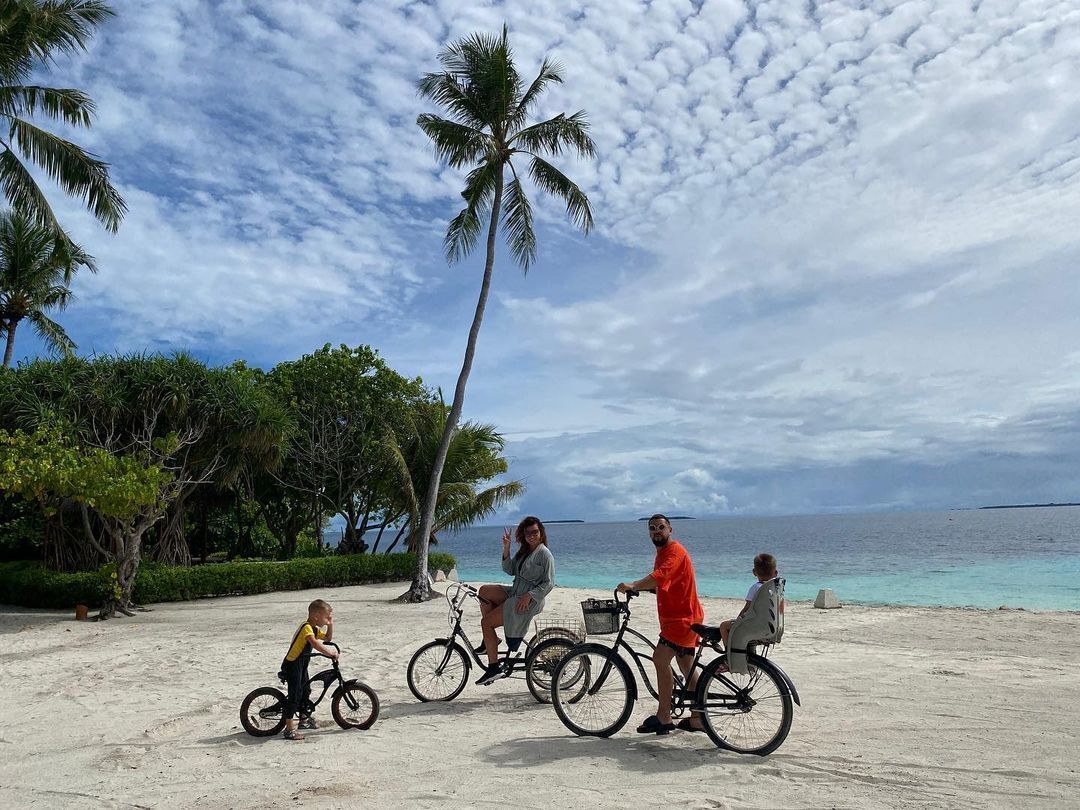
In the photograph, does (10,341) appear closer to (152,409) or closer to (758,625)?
(152,409)

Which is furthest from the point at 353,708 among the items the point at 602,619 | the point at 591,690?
the point at 602,619

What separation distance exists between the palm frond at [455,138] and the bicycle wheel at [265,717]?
1461cm

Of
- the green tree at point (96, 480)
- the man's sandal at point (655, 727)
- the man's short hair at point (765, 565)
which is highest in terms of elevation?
the green tree at point (96, 480)

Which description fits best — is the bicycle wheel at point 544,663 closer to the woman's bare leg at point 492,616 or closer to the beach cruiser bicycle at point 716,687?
the woman's bare leg at point 492,616

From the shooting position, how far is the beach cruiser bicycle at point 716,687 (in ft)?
18.2

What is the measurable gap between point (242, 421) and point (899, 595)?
2271cm

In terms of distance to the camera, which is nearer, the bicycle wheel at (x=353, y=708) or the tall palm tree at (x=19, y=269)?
the bicycle wheel at (x=353, y=708)

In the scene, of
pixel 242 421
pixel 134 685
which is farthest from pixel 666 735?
pixel 242 421

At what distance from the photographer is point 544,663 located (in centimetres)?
718

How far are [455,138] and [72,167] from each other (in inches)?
331

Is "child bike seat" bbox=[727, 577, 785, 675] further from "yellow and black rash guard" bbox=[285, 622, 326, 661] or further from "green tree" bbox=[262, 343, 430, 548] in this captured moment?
"green tree" bbox=[262, 343, 430, 548]

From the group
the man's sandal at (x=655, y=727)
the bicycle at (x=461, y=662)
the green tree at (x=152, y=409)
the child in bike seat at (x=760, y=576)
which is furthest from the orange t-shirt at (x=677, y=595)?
the green tree at (x=152, y=409)

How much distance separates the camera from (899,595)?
27.9 meters

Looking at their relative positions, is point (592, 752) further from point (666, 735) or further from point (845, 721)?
point (845, 721)
